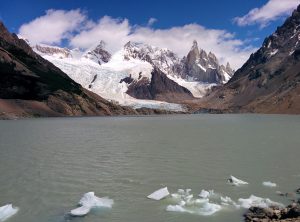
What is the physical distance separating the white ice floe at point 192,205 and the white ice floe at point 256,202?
5.34 ft

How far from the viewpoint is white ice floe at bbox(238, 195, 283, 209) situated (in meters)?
26.1

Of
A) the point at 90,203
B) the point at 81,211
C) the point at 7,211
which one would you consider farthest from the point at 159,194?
the point at 7,211

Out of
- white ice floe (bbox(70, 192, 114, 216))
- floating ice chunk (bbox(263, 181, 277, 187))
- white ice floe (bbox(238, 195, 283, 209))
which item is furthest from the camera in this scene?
floating ice chunk (bbox(263, 181, 277, 187))

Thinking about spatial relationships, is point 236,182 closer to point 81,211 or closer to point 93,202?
point 93,202

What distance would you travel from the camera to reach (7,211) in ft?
83.7

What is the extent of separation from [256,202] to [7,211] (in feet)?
49.6

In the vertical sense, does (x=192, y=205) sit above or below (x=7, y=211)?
above

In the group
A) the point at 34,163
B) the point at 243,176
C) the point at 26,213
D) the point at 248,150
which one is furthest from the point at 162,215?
the point at 248,150

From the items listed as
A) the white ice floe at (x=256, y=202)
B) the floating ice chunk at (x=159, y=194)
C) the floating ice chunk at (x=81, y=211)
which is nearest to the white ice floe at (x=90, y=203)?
the floating ice chunk at (x=81, y=211)

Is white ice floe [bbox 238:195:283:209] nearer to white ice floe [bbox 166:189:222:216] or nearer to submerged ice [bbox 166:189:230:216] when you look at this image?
submerged ice [bbox 166:189:230:216]

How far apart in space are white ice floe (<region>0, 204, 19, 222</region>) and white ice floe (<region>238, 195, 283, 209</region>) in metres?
13.8

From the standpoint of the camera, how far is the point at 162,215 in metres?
24.9

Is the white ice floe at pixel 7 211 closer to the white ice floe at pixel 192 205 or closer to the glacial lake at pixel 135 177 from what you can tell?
the glacial lake at pixel 135 177

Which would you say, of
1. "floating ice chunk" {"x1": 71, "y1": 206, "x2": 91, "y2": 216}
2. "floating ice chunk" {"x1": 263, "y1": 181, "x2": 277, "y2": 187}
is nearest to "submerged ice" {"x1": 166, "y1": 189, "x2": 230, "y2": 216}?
"floating ice chunk" {"x1": 71, "y1": 206, "x2": 91, "y2": 216}
